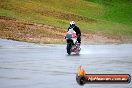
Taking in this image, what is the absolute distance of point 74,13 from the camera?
77438 mm

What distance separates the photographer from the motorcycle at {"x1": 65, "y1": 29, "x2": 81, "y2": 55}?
92.2 ft

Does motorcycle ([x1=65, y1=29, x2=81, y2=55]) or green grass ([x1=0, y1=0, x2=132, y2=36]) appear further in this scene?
green grass ([x1=0, y1=0, x2=132, y2=36])

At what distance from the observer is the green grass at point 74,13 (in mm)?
65500

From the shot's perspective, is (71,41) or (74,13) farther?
(74,13)

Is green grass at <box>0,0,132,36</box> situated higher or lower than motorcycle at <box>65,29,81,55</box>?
lower

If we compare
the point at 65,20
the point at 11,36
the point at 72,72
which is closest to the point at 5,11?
the point at 65,20

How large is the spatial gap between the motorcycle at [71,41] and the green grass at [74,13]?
109 ft

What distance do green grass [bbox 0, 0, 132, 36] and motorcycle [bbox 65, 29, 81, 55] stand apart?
3321 cm

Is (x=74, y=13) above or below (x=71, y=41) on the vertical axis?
below

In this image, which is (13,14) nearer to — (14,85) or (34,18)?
(34,18)

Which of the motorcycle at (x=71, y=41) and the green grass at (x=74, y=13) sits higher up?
the motorcycle at (x=71, y=41)

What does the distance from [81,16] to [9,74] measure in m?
60.9

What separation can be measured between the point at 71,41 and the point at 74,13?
49.3 m

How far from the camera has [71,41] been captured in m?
28.3
